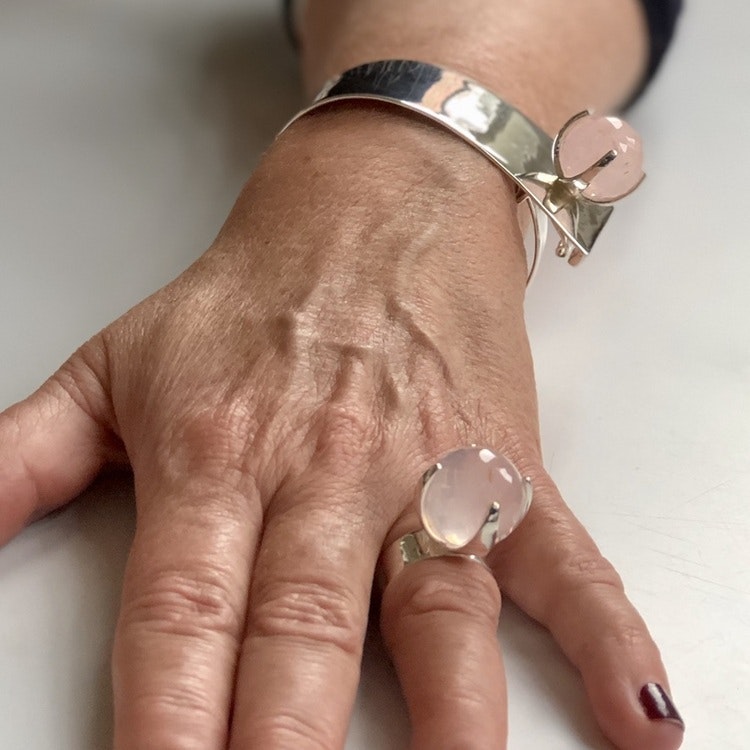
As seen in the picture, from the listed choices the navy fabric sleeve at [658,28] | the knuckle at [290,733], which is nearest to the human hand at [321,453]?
the knuckle at [290,733]

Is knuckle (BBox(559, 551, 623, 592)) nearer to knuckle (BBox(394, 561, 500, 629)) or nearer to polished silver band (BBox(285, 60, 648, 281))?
knuckle (BBox(394, 561, 500, 629))

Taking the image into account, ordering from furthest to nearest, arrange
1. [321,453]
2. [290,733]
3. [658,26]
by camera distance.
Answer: [658,26], [321,453], [290,733]

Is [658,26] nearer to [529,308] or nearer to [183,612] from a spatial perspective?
[529,308]

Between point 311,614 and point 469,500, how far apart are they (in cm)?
9

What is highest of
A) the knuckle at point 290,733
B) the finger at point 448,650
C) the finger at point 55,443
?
the finger at point 448,650

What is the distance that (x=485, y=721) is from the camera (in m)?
0.39

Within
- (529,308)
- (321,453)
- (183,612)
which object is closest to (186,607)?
(183,612)

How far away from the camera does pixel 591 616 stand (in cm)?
44

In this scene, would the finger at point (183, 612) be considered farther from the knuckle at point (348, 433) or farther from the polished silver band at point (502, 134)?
the polished silver band at point (502, 134)

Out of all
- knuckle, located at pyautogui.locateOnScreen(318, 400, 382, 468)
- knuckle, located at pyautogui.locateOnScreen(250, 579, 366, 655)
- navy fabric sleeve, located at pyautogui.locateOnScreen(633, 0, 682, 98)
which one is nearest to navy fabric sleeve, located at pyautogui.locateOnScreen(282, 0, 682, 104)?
navy fabric sleeve, located at pyautogui.locateOnScreen(633, 0, 682, 98)

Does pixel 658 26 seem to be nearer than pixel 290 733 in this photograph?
No

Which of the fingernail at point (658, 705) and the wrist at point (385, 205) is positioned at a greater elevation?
the wrist at point (385, 205)

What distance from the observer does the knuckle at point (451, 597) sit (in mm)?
433

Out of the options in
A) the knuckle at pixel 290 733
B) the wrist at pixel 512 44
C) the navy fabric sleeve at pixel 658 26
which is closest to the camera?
the knuckle at pixel 290 733
